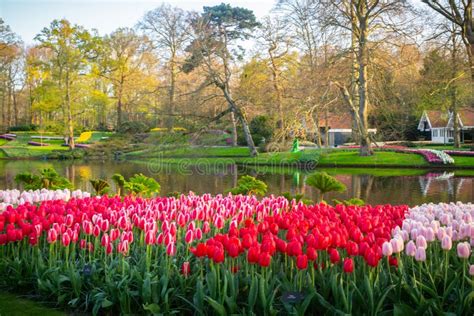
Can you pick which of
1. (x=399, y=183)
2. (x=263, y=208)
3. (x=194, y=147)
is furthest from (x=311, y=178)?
(x=399, y=183)

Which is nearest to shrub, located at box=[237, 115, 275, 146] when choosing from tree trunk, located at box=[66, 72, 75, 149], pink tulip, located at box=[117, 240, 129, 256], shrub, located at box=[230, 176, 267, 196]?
tree trunk, located at box=[66, 72, 75, 149]

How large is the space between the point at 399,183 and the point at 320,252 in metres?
15.8

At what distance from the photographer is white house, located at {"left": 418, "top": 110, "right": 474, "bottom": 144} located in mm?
46406

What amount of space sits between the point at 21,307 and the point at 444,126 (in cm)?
5171

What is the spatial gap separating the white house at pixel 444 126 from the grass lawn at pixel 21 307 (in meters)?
45.3

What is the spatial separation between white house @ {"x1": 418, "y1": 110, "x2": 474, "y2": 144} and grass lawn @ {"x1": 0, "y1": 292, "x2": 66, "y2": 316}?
45337mm

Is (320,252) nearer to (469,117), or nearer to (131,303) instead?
(131,303)

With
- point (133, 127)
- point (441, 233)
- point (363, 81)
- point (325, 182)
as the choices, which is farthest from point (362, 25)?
point (133, 127)

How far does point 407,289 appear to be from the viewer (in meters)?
3.77

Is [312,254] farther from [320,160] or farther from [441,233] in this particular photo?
[320,160]

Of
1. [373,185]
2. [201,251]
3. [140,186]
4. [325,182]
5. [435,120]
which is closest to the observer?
[201,251]

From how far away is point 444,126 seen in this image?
166ft

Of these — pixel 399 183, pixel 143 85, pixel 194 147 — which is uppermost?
pixel 143 85

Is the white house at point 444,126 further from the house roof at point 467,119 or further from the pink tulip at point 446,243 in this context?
the pink tulip at point 446,243
